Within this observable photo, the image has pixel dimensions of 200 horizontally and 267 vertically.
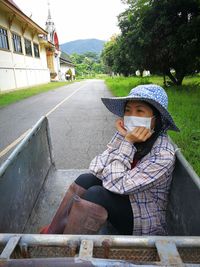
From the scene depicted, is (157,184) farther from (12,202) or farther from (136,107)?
(12,202)

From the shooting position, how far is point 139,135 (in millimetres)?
2012

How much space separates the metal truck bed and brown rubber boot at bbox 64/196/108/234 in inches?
16.7

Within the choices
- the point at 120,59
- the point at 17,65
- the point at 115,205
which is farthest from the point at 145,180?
the point at 120,59

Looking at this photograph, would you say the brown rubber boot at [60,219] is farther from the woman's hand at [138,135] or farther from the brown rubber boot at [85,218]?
the woman's hand at [138,135]

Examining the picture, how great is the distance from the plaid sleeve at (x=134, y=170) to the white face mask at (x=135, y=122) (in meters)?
0.14

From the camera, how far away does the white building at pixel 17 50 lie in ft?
70.3

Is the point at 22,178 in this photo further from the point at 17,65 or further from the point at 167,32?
the point at 17,65

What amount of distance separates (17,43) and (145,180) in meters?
26.9

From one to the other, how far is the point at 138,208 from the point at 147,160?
343 mm

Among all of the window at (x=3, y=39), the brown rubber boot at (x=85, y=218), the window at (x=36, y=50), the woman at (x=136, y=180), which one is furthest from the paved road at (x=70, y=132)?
the window at (x=36, y=50)

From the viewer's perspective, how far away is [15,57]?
967 inches

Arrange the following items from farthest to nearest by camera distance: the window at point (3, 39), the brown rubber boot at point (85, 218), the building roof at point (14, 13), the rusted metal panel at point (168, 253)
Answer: the window at point (3, 39)
the building roof at point (14, 13)
the brown rubber boot at point (85, 218)
the rusted metal panel at point (168, 253)

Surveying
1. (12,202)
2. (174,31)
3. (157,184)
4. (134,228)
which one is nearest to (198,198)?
(157,184)

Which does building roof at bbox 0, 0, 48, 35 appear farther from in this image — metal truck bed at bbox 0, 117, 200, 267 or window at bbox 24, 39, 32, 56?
metal truck bed at bbox 0, 117, 200, 267
